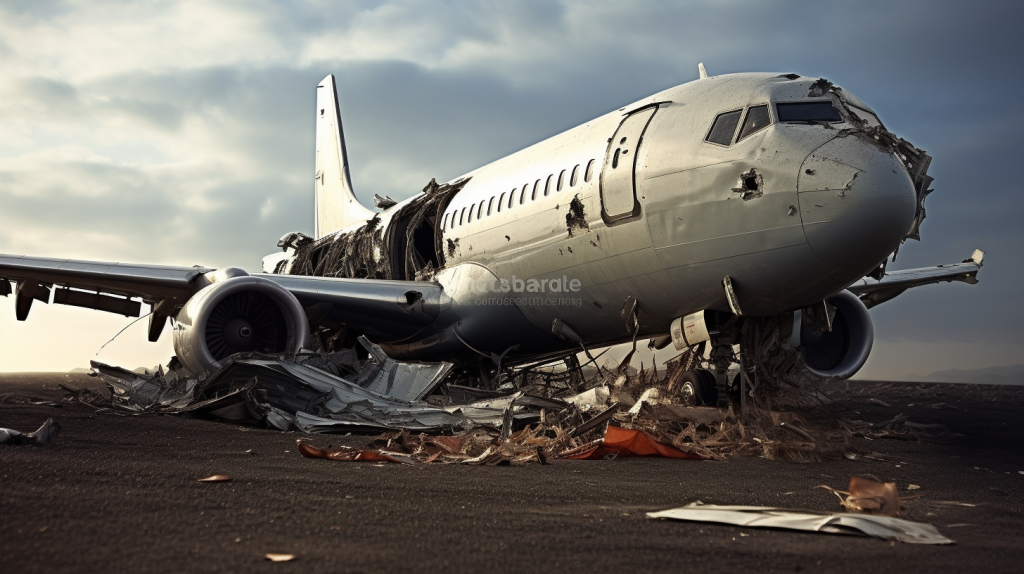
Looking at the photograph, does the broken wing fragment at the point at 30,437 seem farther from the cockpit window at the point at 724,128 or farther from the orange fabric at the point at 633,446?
the cockpit window at the point at 724,128

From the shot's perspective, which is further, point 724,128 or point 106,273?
point 106,273

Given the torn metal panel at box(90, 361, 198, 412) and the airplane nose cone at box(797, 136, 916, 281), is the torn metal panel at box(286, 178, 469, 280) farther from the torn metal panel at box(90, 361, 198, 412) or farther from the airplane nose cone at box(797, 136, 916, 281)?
the airplane nose cone at box(797, 136, 916, 281)

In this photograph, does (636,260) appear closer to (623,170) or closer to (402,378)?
(623,170)

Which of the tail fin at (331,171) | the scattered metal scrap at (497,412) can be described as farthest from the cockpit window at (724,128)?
the tail fin at (331,171)

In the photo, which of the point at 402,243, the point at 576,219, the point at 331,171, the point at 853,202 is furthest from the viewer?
the point at 331,171

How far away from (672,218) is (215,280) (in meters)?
6.15

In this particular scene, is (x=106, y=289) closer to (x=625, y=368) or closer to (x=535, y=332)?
(x=535, y=332)

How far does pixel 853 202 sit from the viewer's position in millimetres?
5875

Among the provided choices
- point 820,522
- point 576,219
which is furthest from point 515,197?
point 820,522

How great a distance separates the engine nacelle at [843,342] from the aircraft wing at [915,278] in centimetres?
317

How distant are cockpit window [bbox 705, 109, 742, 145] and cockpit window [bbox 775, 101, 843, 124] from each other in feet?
1.22

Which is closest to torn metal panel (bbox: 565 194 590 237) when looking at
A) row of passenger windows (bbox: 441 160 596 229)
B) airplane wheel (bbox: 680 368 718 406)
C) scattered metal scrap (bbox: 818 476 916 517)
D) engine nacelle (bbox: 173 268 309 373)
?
row of passenger windows (bbox: 441 160 596 229)

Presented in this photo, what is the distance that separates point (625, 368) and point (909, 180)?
3.03 meters

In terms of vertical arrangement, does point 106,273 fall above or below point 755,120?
below
